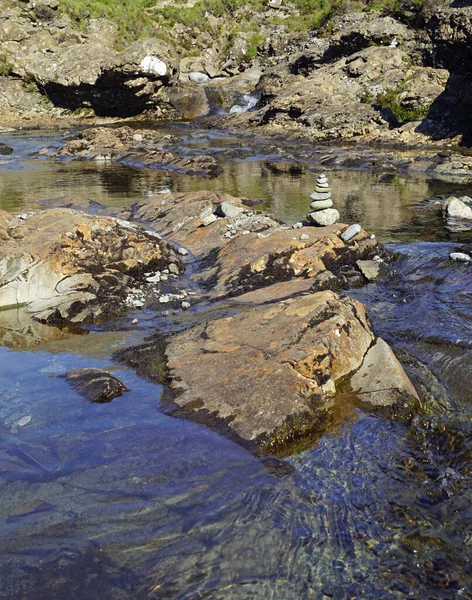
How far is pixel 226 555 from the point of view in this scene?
3.74 m

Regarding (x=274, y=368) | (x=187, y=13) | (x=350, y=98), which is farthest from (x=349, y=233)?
(x=187, y=13)

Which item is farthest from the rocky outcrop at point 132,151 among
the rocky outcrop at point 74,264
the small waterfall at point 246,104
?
the rocky outcrop at point 74,264

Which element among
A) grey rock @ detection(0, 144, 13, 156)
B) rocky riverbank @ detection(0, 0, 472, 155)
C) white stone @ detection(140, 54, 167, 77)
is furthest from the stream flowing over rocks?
white stone @ detection(140, 54, 167, 77)

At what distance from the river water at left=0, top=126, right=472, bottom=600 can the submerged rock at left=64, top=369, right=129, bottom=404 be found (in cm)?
9

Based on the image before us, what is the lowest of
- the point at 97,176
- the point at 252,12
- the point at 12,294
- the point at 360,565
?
the point at 97,176

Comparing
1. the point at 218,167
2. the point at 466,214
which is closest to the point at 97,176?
the point at 218,167

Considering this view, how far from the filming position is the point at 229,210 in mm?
12070

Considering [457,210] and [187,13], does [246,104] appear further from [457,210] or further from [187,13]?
[457,210]

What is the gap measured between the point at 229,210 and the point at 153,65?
1285 inches

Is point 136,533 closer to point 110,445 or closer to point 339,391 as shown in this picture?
point 110,445

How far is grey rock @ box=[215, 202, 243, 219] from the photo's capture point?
1196 cm

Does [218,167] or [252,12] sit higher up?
[252,12]

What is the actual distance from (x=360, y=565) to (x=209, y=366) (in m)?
2.76

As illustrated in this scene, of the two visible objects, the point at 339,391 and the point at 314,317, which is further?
the point at 314,317
